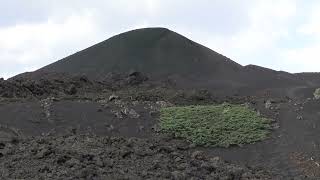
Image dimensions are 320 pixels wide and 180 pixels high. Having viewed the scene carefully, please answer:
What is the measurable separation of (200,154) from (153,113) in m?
4.24

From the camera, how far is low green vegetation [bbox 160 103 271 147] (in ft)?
52.5

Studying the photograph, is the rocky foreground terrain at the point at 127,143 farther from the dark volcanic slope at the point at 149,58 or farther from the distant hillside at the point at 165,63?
the dark volcanic slope at the point at 149,58

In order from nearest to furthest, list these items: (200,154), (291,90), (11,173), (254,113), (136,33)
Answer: (11,173)
(200,154)
(254,113)
(291,90)
(136,33)

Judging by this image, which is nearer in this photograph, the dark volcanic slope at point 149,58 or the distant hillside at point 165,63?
the distant hillside at point 165,63

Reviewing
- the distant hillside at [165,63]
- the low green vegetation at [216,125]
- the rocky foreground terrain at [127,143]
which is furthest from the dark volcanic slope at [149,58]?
the low green vegetation at [216,125]

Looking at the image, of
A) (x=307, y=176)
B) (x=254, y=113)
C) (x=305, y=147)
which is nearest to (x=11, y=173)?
(x=307, y=176)

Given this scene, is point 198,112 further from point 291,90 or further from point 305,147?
point 291,90

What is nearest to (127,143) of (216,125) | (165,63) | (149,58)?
(216,125)

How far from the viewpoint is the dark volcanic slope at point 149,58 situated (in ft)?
178

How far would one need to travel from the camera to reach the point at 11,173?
35.8 feet

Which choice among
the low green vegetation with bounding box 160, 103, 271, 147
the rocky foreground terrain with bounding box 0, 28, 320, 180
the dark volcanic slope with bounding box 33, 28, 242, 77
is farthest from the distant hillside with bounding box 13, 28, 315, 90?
the low green vegetation with bounding box 160, 103, 271, 147

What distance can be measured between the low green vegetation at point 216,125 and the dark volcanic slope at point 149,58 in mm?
34901

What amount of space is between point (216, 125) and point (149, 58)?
40.8 m

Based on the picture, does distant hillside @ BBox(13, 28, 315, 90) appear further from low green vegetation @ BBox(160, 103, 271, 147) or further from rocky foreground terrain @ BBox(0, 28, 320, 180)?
low green vegetation @ BBox(160, 103, 271, 147)
